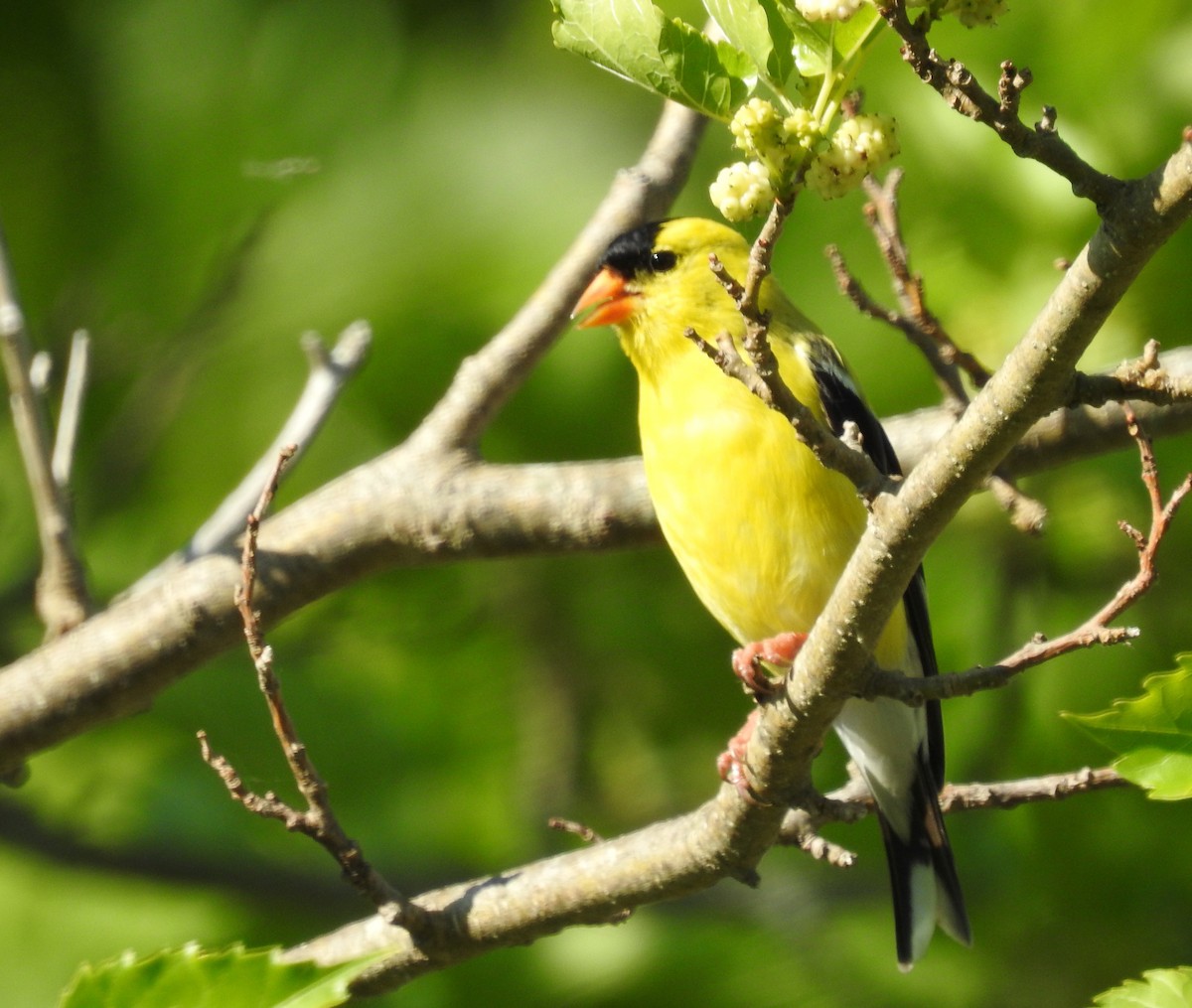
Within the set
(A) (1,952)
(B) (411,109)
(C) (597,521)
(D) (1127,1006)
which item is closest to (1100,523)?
(C) (597,521)

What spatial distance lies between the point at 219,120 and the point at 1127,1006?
3.35m

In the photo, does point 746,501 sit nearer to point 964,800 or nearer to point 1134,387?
point 964,800

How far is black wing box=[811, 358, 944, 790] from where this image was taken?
2.62 metres

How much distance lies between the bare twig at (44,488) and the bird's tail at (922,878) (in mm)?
1617

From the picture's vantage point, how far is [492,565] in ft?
12.0

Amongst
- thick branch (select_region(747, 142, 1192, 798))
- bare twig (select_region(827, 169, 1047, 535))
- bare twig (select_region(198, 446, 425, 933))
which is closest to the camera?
thick branch (select_region(747, 142, 1192, 798))

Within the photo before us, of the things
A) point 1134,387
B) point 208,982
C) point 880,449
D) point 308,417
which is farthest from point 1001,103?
point 308,417

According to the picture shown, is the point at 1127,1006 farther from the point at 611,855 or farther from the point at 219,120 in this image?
the point at 219,120

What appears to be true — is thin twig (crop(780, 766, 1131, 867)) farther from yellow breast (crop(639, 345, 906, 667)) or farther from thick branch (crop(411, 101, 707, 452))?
thick branch (crop(411, 101, 707, 452))

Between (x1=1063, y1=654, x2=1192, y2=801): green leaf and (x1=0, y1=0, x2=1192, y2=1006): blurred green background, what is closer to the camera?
(x1=1063, y1=654, x2=1192, y2=801): green leaf

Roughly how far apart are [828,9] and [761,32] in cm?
7

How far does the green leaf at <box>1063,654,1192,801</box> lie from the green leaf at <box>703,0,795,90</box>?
26.4 inches

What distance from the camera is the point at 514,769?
3484 millimetres

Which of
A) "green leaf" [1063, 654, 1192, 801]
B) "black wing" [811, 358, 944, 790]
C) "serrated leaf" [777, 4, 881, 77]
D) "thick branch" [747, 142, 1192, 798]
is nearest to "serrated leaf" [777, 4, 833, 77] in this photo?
"serrated leaf" [777, 4, 881, 77]
